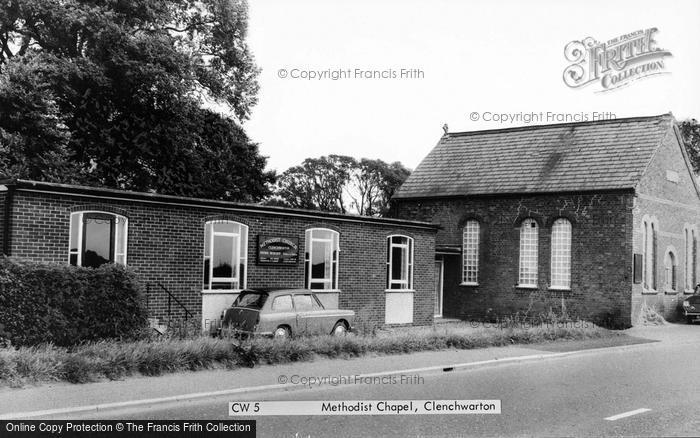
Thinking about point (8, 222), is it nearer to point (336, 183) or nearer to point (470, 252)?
point (470, 252)

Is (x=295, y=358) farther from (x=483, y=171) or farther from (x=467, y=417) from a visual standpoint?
(x=483, y=171)

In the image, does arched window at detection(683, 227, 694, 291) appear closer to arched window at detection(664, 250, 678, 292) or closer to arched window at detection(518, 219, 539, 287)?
arched window at detection(664, 250, 678, 292)

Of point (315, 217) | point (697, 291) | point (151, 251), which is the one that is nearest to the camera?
point (151, 251)

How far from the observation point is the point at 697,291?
29.2m

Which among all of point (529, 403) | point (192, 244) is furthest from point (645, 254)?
point (529, 403)

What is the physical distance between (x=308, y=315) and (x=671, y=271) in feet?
58.7

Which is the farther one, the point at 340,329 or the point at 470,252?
the point at 470,252

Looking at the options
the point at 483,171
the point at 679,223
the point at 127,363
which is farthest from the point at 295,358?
the point at 679,223

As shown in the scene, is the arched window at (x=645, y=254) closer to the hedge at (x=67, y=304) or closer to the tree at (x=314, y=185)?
the hedge at (x=67, y=304)

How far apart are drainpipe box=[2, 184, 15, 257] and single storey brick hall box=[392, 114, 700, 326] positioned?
57.5 feet

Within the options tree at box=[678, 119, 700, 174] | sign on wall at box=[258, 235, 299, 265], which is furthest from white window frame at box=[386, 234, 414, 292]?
tree at box=[678, 119, 700, 174]

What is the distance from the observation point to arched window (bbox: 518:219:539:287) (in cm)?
2798

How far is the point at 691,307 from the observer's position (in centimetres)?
2753

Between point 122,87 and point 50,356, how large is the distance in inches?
667
